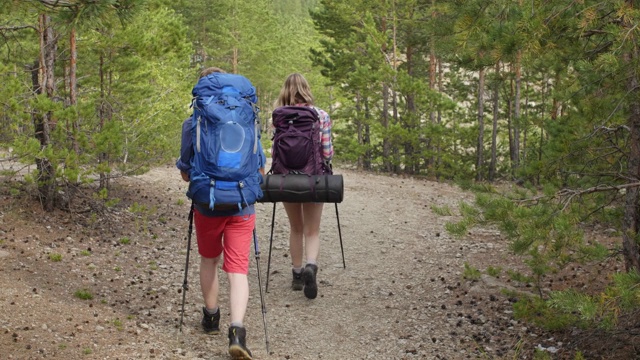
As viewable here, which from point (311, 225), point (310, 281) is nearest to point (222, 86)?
point (311, 225)

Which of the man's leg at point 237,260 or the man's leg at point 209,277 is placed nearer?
the man's leg at point 237,260

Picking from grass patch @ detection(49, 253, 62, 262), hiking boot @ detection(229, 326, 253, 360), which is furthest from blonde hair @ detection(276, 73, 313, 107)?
grass patch @ detection(49, 253, 62, 262)

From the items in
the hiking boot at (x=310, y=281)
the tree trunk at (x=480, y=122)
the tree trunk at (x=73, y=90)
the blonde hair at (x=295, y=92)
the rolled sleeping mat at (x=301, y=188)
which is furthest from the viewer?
the tree trunk at (x=480, y=122)

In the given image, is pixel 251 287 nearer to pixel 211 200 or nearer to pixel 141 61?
pixel 211 200

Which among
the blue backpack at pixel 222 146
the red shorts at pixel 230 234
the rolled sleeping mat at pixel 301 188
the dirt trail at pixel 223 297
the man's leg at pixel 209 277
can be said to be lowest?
the dirt trail at pixel 223 297

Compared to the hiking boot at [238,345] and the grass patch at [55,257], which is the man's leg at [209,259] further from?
the grass patch at [55,257]

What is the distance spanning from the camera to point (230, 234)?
5.05m

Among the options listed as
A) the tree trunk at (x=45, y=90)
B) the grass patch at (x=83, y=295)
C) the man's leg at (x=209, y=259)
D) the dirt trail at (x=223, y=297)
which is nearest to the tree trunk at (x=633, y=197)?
the dirt trail at (x=223, y=297)

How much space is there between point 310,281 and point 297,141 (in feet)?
5.28

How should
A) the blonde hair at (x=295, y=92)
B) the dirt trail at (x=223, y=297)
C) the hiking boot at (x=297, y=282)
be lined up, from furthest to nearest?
1. the hiking boot at (x=297, y=282)
2. the blonde hair at (x=295, y=92)
3. the dirt trail at (x=223, y=297)

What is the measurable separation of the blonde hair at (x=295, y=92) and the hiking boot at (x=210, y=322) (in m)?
2.35

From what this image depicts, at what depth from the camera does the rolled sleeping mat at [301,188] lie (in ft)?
21.2

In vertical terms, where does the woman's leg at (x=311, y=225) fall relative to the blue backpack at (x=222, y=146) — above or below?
below

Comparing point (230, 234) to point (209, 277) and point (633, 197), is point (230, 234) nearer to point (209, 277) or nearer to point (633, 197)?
point (209, 277)
